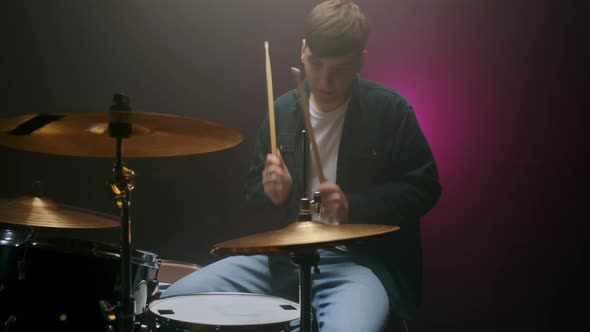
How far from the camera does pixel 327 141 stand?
2098 mm

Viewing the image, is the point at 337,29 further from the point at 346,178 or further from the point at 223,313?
the point at 223,313

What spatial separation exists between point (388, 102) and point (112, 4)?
1.20 metres

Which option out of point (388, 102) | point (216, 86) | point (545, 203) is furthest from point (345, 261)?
point (216, 86)

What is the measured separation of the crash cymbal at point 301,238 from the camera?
1267mm

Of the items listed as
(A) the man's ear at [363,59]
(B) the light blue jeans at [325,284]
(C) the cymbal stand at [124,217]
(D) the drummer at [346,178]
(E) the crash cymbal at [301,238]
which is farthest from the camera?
(A) the man's ear at [363,59]

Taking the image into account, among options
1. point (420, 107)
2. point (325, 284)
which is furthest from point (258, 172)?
point (420, 107)

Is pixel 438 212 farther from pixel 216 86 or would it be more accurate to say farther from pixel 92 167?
pixel 92 167

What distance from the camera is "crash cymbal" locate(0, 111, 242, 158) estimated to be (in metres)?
1.45

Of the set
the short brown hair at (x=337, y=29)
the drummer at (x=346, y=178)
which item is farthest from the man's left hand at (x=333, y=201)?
the short brown hair at (x=337, y=29)

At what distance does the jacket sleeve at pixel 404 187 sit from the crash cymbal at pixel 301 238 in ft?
1.64

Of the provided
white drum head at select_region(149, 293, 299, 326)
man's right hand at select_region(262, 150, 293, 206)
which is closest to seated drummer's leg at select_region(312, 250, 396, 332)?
white drum head at select_region(149, 293, 299, 326)

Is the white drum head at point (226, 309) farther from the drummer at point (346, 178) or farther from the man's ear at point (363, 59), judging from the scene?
the man's ear at point (363, 59)

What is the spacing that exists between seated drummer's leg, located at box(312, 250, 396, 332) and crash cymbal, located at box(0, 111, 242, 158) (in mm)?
549

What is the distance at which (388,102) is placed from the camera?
2.05m
